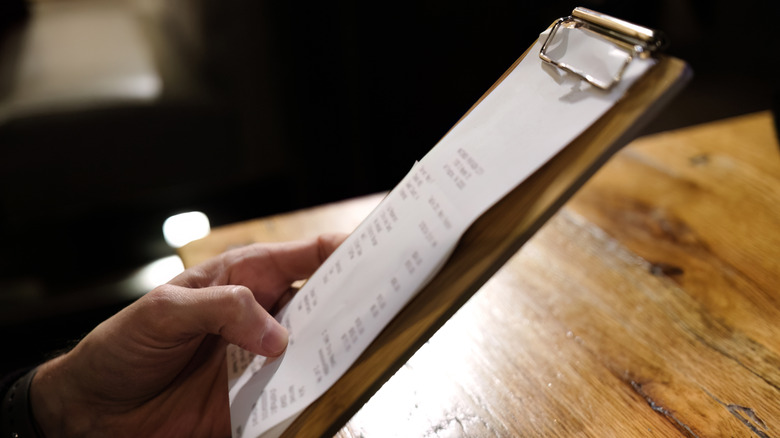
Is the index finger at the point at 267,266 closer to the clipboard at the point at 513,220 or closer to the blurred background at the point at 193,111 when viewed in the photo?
the clipboard at the point at 513,220

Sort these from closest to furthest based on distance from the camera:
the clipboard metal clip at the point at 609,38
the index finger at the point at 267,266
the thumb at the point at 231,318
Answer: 1. the clipboard metal clip at the point at 609,38
2. the thumb at the point at 231,318
3. the index finger at the point at 267,266

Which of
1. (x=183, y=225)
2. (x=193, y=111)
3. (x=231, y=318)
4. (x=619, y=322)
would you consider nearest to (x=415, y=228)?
(x=231, y=318)

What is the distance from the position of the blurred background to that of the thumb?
2.19 feet

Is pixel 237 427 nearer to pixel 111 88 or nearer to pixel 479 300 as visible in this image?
pixel 479 300

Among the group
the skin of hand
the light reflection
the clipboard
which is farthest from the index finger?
the light reflection

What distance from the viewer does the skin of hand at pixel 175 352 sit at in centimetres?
54

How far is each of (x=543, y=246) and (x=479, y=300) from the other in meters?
0.15

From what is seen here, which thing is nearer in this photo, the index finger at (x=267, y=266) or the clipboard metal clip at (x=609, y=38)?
the clipboard metal clip at (x=609, y=38)

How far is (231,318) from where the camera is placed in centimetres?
54

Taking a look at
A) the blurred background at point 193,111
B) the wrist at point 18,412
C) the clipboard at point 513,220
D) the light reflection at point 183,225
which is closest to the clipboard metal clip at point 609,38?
the clipboard at point 513,220

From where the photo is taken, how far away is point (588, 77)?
44 cm

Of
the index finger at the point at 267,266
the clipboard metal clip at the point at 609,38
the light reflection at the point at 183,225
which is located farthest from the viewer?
the light reflection at the point at 183,225

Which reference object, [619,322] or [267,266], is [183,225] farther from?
[619,322]

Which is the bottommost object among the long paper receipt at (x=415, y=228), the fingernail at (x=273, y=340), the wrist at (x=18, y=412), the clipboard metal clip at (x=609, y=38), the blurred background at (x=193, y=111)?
the blurred background at (x=193, y=111)
